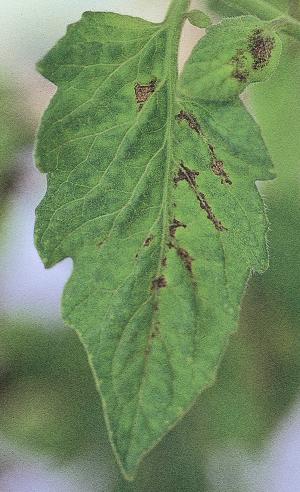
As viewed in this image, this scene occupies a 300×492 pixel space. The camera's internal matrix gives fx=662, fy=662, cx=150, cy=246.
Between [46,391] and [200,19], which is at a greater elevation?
[200,19]

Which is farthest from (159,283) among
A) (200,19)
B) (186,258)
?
(200,19)

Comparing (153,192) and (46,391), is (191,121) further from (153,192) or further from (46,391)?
(46,391)

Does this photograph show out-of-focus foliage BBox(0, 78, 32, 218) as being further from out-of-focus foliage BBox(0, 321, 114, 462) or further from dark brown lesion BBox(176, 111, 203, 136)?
dark brown lesion BBox(176, 111, 203, 136)

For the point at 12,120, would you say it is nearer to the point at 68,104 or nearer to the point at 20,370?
the point at 20,370

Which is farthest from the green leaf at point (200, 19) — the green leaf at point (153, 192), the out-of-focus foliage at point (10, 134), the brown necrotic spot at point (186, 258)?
the out-of-focus foliage at point (10, 134)

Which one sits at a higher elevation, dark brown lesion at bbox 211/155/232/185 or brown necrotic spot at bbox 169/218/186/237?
dark brown lesion at bbox 211/155/232/185

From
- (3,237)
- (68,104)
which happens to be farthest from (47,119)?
(3,237)

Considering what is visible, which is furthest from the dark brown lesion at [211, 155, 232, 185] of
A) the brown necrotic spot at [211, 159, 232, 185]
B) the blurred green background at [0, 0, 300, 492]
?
the blurred green background at [0, 0, 300, 492]
